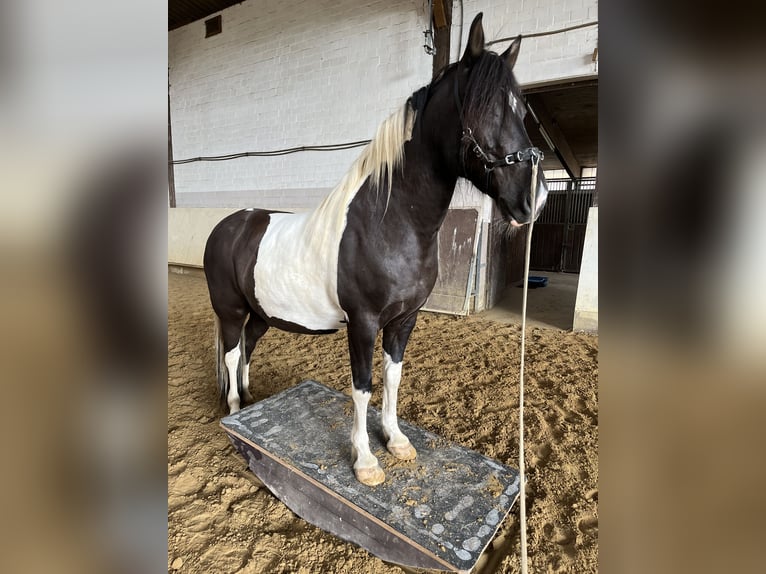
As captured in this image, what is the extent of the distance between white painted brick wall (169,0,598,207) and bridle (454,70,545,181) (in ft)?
10.1

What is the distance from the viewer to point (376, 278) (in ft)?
3.94

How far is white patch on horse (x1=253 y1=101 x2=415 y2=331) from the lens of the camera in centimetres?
120

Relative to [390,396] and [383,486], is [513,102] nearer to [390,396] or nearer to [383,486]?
[390,396]

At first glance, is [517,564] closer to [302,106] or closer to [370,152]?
[370,152]

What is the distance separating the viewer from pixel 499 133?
0.98 m

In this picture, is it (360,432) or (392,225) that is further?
(360,432)

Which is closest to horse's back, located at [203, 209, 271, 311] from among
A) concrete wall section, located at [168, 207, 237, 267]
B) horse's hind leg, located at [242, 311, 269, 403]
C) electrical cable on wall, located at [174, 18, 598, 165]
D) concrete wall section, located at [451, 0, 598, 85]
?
horse's hind leg, located at [242, 311, 269, 403]

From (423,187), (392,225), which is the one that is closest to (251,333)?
(392,225)

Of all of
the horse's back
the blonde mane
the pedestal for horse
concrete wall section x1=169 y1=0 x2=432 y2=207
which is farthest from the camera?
concrete wall section x1=169 y1=0 x2=432 y2=207

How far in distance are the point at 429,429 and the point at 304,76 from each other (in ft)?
16.7

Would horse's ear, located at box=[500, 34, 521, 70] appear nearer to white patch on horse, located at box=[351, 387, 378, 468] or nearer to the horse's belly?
the horse's belly
